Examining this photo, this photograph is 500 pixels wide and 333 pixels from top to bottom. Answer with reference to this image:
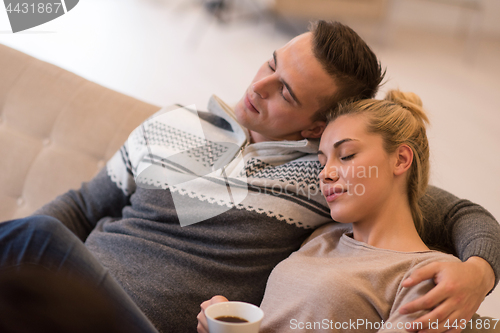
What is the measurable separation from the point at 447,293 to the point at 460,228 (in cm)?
28

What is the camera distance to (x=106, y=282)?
2.78 ft

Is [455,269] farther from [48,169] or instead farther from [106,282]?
[48,169]

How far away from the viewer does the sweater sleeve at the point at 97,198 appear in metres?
1.36

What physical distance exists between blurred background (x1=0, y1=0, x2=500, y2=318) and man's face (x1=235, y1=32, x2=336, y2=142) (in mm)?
1541

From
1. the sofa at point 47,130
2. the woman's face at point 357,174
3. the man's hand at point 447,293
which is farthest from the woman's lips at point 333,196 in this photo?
the sofa at point 47,130

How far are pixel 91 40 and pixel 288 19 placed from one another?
2282 millimetres

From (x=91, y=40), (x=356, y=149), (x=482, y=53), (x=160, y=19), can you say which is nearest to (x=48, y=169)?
(x=356, y=149)

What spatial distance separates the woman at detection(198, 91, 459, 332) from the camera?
929 mm

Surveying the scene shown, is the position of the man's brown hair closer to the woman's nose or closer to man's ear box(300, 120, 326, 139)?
man's ear box(300, 120, 326, 139)

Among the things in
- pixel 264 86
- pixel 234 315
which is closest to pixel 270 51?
pixel 264 86

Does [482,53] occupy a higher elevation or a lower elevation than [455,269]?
lower

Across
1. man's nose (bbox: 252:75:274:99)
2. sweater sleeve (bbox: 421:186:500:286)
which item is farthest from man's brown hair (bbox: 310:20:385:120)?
sweater sleeve (bbox: 421:186:500:286)

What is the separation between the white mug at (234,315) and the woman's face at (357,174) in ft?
1.21

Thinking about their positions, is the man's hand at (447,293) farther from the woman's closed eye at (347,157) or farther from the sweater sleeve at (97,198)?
the sweater sleeve at (97,198)
